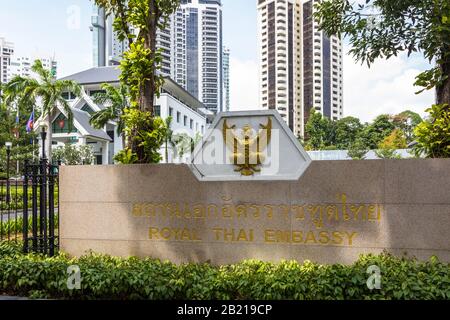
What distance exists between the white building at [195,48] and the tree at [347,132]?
3173 centimetres

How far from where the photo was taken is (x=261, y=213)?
6863 millimetres

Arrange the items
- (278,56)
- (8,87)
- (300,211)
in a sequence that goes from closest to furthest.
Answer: (300,211)
(8,87)
(278,56)

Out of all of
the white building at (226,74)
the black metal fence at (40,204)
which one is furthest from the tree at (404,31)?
the white building at (226,74)

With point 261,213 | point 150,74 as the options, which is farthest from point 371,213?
point 150,74

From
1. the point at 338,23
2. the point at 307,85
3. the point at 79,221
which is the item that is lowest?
the point at 79,221

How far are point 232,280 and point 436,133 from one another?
4.09 metres

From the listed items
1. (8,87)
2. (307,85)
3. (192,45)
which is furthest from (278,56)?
(8,87)

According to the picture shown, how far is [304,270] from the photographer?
5898 mm

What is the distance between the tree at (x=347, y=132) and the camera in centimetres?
7174

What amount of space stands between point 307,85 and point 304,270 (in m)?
113

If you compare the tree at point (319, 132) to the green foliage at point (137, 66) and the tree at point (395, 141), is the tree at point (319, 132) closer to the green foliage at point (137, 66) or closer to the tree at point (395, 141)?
the tree at point (395, 141)

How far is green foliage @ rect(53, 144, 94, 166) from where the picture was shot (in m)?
38.5

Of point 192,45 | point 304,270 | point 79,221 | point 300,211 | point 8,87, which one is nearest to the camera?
point 304,270

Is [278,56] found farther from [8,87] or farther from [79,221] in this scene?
[79,221]
